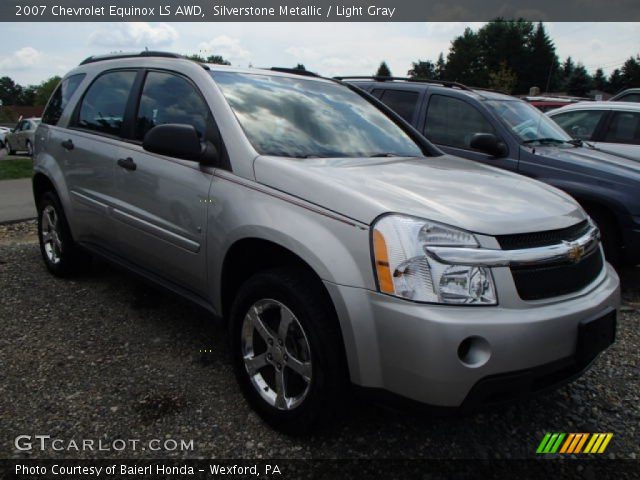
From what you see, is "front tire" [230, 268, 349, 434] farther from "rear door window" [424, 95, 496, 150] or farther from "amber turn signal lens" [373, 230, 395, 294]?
"rear door window" [424, 95, 496, 150]

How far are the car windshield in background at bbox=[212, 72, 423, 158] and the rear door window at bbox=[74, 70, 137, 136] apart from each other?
91 centimetres

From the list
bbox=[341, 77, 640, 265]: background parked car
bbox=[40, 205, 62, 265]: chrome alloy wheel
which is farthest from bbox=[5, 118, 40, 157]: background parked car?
bbox=[341, 77, 640, 265]: background parked car

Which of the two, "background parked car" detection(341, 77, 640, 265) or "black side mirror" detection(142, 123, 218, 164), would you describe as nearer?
"black side mirror" detection(142, 123, 218, 164)

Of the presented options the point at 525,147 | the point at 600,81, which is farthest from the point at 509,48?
the point at 525,147

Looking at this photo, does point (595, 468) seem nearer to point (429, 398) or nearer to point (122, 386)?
point (429, 398)

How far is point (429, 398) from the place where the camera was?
197 cm

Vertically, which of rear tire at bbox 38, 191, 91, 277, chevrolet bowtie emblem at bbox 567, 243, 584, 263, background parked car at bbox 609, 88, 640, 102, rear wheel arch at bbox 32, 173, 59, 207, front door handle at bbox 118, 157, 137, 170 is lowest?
rear tire at bbox 38, 191, 91, 277

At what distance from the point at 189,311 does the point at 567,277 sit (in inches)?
107

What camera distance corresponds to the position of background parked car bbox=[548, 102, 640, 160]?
678 cm

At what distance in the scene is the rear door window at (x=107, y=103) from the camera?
A: 3.64 metres

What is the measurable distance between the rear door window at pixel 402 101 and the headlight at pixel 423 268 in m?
3.99

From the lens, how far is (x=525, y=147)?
5.07 meters

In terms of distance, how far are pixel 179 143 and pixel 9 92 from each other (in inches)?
4757

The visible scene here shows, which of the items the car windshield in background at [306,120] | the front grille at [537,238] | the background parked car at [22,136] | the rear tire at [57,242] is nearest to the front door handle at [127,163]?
the car windshield in background at [306,120]
